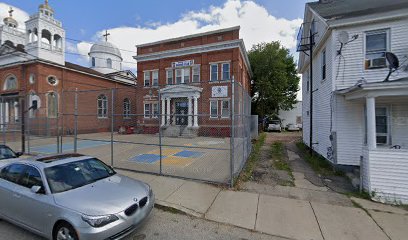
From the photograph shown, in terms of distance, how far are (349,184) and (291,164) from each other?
8.86 ft

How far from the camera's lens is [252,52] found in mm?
31750

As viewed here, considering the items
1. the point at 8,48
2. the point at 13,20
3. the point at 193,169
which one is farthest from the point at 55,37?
the point at 193,169

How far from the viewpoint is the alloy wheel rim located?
9.98 feet

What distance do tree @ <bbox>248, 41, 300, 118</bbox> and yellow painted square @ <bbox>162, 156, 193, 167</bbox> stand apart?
76.1ft

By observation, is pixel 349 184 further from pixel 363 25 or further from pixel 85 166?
pixel 85 166

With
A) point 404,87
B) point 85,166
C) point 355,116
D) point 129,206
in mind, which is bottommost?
point 129,206

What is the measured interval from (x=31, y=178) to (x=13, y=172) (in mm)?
766

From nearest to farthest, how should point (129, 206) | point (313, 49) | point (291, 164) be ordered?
1. point (129, 206)
2. point (291, 164)
3. point (313, 49)

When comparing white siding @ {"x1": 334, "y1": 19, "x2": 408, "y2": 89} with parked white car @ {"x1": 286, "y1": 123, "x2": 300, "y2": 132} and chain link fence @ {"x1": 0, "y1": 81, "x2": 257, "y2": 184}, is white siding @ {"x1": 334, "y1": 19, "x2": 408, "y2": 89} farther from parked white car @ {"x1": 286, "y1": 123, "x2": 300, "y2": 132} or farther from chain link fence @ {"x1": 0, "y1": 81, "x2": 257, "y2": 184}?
parked white car @ {"x1": 286, "y1": 123, "x2": 300, "y2": 132}

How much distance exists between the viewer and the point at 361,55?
792 cm

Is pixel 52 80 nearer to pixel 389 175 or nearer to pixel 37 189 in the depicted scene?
pixel 37 189

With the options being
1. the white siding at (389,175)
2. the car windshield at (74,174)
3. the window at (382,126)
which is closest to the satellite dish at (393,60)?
the window at (382,126)

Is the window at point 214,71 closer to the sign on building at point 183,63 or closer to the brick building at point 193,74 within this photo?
the brick building at point 193,74

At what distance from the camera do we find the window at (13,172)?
3.91 metres
